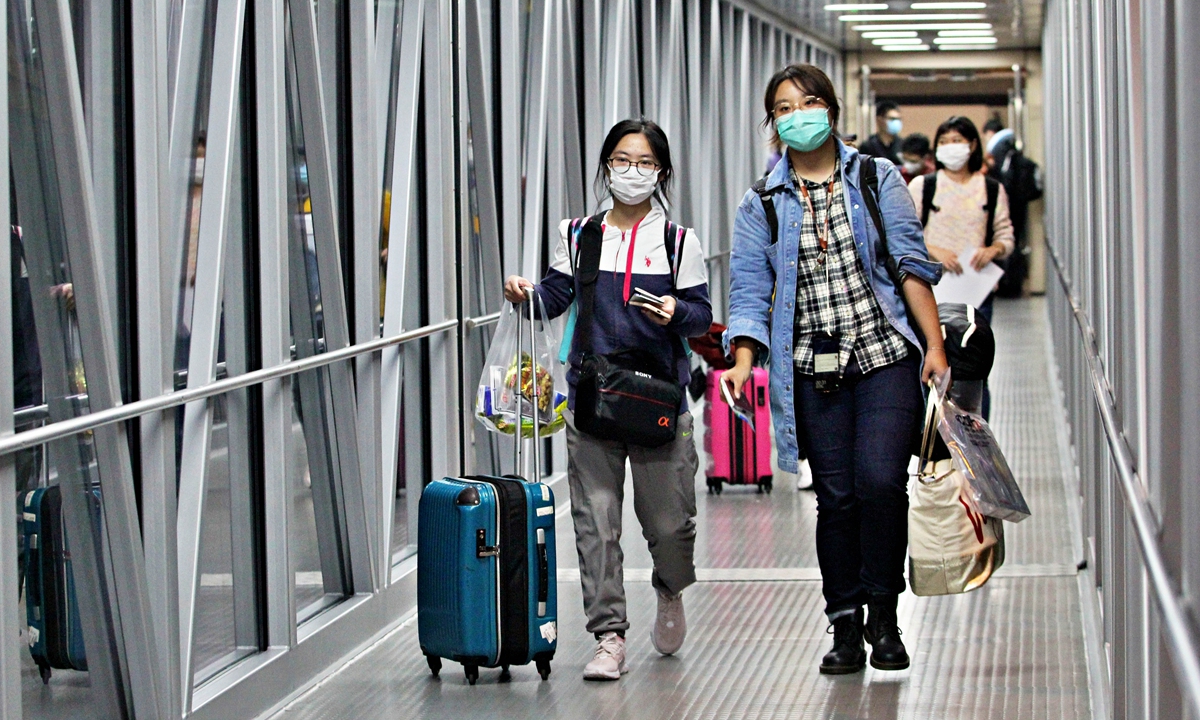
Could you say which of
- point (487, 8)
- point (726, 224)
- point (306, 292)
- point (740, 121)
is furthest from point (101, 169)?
point (740, 121)

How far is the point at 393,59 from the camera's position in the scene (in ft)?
21.4

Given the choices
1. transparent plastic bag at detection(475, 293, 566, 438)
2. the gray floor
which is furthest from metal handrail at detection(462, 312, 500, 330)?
transparent plastic bag at detection(475, 293, 566, 438)

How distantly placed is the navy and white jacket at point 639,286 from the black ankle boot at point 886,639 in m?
0.98

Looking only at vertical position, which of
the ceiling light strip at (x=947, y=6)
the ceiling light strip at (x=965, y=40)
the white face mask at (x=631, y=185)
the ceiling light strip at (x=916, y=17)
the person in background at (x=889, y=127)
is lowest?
the white face mask at (x=631, y=185)

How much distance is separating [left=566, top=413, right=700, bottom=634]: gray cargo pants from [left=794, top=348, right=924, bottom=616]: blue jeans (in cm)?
43

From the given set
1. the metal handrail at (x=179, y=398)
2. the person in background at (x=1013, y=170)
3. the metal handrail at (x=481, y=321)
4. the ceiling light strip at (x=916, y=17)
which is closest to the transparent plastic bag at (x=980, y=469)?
the metal handrail at (x=179, y=398)

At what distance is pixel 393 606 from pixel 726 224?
32.1 ft

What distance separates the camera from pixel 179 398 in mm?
4320

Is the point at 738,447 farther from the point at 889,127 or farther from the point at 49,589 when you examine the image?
the point at 889,127

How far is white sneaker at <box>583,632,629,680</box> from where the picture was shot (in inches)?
202

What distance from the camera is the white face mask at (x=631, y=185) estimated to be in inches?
200

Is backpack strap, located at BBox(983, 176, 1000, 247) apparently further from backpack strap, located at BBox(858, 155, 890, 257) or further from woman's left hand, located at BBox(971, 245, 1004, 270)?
backpack strap, located at BBox(858, 155, 890, 257)

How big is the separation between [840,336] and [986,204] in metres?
4.18

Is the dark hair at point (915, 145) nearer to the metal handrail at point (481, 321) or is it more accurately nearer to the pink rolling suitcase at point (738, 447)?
the pink rolling suitcase at point (738, 447)
